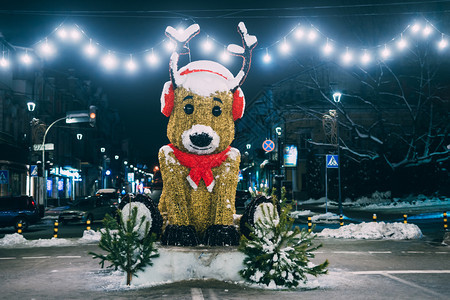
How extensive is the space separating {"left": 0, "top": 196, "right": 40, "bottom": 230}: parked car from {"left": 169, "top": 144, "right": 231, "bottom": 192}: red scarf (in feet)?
49.2

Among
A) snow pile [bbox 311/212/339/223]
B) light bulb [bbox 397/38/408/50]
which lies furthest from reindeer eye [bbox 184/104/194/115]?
snow pile [bbox 311/212/339/223]

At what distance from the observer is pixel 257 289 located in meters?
8.09

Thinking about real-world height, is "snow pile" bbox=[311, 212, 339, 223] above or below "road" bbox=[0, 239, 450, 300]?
below

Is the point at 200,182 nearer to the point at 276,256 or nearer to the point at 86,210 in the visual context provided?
the point at 276,256

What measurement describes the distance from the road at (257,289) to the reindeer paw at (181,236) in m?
0.77

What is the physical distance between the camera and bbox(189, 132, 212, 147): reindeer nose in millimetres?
9055

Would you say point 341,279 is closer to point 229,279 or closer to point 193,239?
point 229,279

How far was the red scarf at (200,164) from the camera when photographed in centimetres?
923

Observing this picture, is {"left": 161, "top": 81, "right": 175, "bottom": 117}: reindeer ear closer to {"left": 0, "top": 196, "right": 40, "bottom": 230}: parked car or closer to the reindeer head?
the reindeer head

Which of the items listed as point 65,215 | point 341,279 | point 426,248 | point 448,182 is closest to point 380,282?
point 341,279

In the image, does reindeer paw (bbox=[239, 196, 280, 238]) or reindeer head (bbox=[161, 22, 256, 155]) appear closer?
reindeer paw (bbox=[239, 196, 280, 238])

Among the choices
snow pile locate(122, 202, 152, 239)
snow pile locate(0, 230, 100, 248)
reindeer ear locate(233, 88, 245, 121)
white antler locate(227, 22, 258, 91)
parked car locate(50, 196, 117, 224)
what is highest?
white antler locate(227, 22, 258, 91)

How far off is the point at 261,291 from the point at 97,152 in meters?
66.5

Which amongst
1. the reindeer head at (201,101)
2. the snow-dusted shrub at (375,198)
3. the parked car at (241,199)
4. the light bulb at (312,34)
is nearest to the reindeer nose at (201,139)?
the reindeer head at (201,101)
